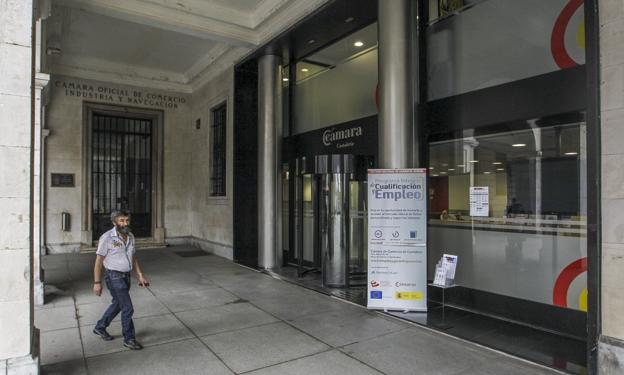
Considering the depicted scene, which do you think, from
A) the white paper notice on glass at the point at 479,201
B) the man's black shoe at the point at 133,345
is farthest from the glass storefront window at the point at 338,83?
the man's black shoe at the point at 133,345

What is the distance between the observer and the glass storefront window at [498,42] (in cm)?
471

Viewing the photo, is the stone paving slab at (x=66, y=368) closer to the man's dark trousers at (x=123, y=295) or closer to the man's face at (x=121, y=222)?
the man's dark trousers at (x=123, y=295)

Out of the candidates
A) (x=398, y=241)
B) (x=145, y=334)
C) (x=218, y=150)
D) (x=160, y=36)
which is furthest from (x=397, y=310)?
(x=160, y=36)

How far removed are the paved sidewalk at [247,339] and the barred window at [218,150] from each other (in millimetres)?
4494

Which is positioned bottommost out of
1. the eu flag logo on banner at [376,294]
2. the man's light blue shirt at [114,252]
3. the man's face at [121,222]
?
the eu flag logo on banner at [376,294]

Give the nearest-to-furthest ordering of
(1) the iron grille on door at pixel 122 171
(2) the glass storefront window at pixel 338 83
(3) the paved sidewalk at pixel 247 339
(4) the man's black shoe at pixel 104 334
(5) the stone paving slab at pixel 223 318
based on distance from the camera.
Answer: (3) the paved sidewalk at pixel 247 339, (4) the man's black shoe at pixel 104 334, (5) the stone paving slab at pixel 223 318, (2) the glass storefront window at pixel 338 83, (1) the iron grille on door at pixel 122 171

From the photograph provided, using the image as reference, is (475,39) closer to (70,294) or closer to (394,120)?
(394,120)

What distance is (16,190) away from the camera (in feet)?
10.8

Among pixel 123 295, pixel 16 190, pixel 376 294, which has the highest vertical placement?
pixel 16 190

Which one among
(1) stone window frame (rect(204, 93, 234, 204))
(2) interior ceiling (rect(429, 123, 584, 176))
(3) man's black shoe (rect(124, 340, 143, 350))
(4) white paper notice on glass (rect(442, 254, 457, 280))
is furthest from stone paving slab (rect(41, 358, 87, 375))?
(1) stone window frame (rect(204, 93, 234, 204))

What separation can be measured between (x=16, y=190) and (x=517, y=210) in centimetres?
529

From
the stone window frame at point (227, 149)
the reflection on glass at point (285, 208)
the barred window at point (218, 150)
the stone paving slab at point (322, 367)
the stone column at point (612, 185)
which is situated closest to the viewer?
the stone column at point (612, 185)

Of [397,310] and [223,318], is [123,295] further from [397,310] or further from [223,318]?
[397,310]

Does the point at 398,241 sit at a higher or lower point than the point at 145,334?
higher
